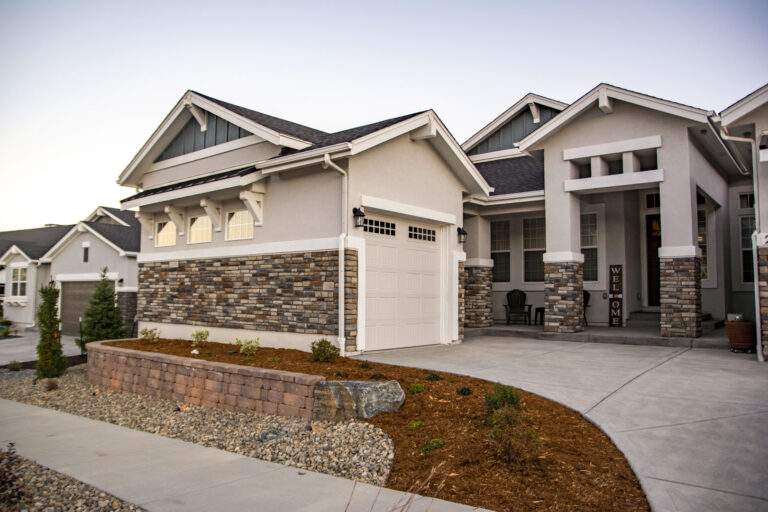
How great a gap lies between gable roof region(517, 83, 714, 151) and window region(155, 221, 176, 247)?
29.2 ft

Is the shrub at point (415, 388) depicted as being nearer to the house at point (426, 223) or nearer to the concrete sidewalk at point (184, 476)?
the concrete sidewalk at point (184, 476)

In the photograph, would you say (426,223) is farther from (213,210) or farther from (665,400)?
(665,400)

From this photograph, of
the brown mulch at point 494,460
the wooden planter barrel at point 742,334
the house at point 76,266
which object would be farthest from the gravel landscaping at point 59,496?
the house at point 76,266

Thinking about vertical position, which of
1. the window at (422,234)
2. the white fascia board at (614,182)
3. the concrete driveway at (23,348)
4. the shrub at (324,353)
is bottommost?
the concrete driveway at (23,348)

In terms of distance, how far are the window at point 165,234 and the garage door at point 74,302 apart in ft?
24.4

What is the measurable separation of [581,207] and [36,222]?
34614 millimetres

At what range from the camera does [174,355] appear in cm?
940

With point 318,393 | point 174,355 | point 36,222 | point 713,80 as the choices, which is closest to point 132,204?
point 174,355

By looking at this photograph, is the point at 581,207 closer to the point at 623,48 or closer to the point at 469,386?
the point at 623,48

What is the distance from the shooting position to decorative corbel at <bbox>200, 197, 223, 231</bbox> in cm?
1188

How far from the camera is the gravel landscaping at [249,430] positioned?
5.21 meters

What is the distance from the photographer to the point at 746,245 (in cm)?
1493

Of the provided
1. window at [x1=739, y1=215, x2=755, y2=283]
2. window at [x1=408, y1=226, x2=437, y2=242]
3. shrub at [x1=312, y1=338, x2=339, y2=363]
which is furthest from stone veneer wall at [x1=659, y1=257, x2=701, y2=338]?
shrub at [x1=312, y1=338, x2=339, y2=363]

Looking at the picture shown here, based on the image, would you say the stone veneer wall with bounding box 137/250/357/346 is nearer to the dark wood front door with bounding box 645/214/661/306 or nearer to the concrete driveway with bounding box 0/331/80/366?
the concrete driveway with bounding box 0/331/80/366
